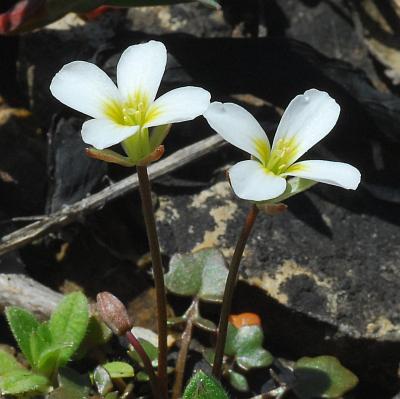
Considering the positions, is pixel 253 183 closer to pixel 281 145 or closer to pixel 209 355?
pixel 281 145

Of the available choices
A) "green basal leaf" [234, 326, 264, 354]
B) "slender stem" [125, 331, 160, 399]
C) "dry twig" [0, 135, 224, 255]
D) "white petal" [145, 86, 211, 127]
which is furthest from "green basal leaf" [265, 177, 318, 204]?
"dry twig" [0, 135, 224, 255]

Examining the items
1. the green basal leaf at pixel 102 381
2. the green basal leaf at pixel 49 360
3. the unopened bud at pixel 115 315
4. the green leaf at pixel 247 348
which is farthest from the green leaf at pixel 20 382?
the green leaf at pixel 247 348

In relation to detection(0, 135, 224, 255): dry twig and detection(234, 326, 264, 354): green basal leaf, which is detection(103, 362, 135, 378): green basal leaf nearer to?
detection(234, 326, 264, 354): green basal leaf

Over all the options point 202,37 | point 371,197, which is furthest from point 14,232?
point 371,197

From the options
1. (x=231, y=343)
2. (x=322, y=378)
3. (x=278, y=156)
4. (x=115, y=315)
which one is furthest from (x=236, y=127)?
(x=322, y=378)

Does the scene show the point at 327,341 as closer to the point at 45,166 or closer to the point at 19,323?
the point at 19,323

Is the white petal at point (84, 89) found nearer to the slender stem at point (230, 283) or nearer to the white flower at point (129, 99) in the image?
the white flower at point (129, 99)
